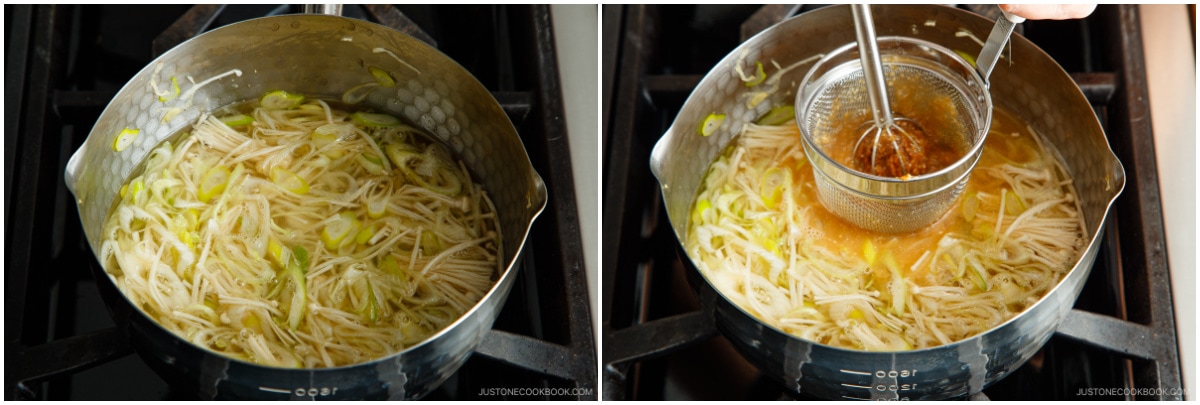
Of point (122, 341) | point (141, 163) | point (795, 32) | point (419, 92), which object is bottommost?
point (122, 341)

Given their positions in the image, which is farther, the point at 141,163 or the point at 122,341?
the point at 141,163

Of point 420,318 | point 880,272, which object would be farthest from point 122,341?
point 880,272

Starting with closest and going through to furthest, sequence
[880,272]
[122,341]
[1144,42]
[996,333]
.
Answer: [996,333], [122,341], [880,272], [1144,42]

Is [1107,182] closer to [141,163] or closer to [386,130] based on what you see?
[386,130]

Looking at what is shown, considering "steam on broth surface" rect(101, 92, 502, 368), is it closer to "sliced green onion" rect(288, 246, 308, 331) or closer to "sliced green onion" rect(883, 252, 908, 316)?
"sliced green onion" rect(288, 246, 308, 331)

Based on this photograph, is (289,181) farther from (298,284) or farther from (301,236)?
(298,284)

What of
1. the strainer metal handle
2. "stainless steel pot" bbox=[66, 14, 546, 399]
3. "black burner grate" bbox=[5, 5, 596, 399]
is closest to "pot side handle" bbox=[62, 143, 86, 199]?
"stainless steel pot" bbox=[66, 14, 546, 399]
